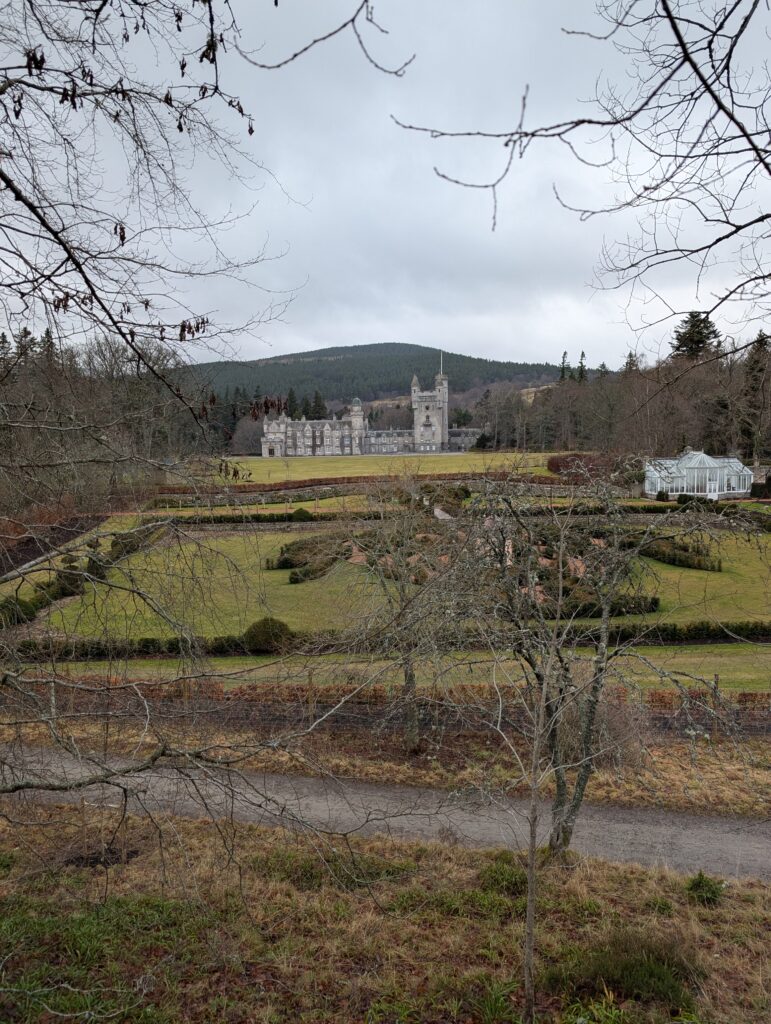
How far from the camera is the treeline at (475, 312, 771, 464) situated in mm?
2975

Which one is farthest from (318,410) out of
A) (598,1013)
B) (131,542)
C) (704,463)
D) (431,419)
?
(598,1013)

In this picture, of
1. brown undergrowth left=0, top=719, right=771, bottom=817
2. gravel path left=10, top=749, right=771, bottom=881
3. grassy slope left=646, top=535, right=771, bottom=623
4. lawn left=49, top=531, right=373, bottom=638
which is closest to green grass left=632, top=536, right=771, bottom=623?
grassy slope left=646, top=535, right=771, bottom=623

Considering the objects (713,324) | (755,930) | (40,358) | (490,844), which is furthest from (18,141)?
(490,844)

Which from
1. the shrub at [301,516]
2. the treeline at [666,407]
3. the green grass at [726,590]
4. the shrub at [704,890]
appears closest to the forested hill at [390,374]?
the treeline at [666,407]

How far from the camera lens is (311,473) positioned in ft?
172

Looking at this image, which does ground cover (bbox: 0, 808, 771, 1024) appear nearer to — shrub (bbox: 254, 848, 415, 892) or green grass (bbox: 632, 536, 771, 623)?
shrub (bbox: 254, 848, 415, 892)

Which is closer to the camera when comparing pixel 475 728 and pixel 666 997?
pixel 666 997

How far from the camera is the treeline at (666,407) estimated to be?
2.97 m

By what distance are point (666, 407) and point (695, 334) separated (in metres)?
1.53

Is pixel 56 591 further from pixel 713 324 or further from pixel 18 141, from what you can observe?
pixel 713 324

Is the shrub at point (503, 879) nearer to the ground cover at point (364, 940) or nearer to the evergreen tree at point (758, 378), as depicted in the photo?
the ground cover at point (364, 940)

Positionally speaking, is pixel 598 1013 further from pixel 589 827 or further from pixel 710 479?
pixel 710 479

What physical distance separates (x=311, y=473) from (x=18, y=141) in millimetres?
49447

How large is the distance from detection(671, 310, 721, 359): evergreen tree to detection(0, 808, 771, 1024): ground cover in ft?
9.72
